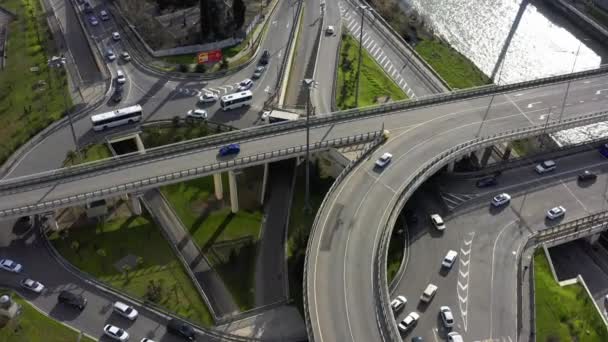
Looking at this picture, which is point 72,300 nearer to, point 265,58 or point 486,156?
point 265,58

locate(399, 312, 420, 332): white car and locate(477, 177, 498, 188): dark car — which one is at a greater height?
locate(477, 177, 498, 188): dark car

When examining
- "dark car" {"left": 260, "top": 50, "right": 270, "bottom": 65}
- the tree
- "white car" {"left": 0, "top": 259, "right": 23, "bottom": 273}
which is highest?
the tree

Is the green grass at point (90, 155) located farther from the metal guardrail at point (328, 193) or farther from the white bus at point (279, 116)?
the metal guardrail at point (328, 193)

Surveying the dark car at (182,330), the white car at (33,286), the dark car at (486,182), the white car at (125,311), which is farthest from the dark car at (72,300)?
the dark car at (486,182)

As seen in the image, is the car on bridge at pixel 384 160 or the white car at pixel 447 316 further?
the car on bridge at pixel 384 160

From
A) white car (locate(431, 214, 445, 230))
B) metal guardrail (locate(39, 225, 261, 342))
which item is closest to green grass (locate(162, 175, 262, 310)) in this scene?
metal guardrail (locate(39, 225, 261, 342))

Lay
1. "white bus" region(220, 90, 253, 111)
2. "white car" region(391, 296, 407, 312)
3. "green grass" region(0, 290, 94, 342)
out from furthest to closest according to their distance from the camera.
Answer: "white bus" region(220, 90, 253, 111)
"white car" region(391, 296, 407, 312)
"green grass" region(0, 290, 94, 342)

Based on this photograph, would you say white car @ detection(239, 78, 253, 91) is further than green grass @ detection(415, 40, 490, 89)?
No

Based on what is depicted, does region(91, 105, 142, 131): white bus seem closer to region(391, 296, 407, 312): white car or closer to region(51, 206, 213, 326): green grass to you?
region(51, 206, 213, 326): green grass
